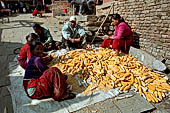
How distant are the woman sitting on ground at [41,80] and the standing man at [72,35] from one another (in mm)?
2282

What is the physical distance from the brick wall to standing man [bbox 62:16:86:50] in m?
1.89

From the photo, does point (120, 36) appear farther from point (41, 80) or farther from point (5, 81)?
point (5, 81)

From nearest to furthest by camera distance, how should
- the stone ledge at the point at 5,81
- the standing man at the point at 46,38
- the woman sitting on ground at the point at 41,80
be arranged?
the woman sitting on ground at the point at 41,80 < the stone ledge at the point at 5,81 < the standing man at the point at 46,38

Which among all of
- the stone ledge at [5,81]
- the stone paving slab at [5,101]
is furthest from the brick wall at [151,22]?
the stone ledge at [5,81]

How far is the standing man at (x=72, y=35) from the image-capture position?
4642mm

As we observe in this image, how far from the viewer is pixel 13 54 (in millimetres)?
4789

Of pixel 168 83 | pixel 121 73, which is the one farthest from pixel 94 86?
pixel 168 83

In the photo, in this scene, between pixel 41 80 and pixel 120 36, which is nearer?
pixel 41 80

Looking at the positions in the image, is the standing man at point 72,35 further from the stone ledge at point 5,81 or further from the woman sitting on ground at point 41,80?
the woman sitting on ground at point 41,80

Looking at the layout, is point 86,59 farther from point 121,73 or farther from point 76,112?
point 76,112

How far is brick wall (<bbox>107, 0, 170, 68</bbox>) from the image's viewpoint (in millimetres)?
3756

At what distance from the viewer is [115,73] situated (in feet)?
10.7

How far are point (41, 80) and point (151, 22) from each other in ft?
12.1

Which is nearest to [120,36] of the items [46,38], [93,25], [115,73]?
[115,73]
